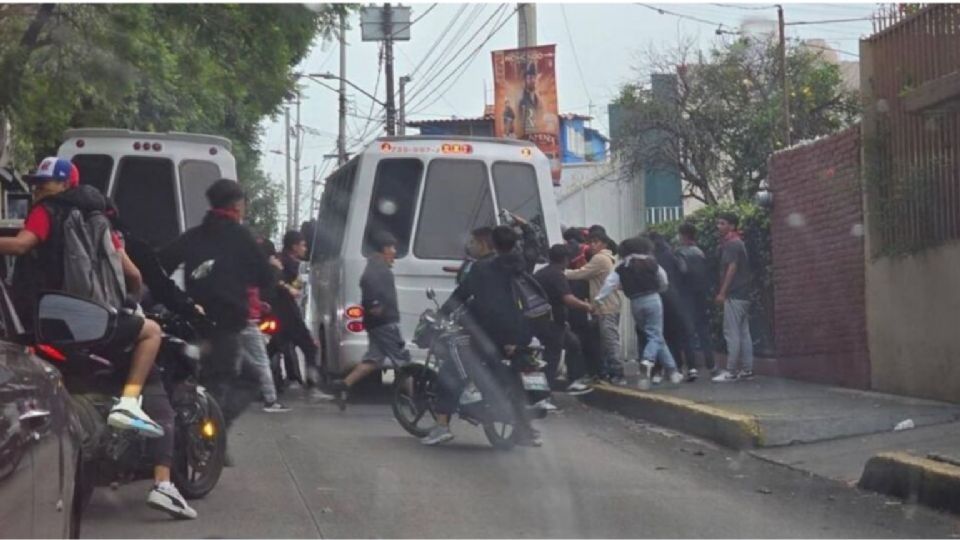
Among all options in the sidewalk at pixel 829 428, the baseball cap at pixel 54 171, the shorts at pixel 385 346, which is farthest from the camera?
the shorts at pixel 385 346

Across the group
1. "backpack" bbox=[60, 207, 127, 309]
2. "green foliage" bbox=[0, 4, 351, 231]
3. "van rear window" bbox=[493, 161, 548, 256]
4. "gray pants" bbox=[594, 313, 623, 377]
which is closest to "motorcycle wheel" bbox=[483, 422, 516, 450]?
"backpack" bbox=[60, 207, 127, 309]

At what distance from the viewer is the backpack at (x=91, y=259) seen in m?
7.46

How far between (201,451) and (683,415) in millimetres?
5437

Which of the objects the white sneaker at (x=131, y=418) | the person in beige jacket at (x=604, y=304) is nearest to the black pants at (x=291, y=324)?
the person in beige jacket at (x=604, y=304)

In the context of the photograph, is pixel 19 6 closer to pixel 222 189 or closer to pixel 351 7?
pixel 351 7

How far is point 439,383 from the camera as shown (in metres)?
11.2

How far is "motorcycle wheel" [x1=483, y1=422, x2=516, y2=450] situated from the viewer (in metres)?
11.1

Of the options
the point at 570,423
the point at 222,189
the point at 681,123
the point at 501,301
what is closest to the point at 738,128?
the point at 681,123

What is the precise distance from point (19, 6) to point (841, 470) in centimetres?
1016

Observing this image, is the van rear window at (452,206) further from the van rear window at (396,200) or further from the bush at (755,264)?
the bush at (755,264)

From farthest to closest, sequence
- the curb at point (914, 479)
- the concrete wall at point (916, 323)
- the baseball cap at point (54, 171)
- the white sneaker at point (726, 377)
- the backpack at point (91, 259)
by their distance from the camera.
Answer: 1. the white sneaker at point (726, 377)
2. the concrete wall at point (916, 323)
3. the curb at point (914, 479)
4. the baseball cap at point (54, 171)
5. the backpack at point (91, 259)

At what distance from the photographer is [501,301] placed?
438 inches

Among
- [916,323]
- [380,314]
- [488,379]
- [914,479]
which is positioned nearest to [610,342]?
[380,314]

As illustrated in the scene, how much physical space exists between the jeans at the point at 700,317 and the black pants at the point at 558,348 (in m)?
1.35
